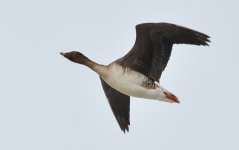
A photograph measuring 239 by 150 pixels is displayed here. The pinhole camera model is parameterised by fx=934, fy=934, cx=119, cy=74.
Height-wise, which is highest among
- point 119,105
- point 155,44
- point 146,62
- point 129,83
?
point 155,44

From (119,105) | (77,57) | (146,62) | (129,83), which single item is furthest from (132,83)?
(119,105)

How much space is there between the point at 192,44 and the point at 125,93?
7.67 feet

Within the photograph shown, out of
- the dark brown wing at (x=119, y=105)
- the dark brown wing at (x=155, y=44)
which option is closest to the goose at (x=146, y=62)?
the dark brown wing at (x=155, y=44)

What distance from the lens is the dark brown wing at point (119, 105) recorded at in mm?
27469

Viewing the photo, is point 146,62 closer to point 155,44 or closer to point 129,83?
point 155,44

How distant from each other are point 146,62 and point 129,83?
98 centimetres

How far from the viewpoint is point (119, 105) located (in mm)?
27484

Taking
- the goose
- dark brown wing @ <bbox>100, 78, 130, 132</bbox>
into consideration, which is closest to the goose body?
the goose

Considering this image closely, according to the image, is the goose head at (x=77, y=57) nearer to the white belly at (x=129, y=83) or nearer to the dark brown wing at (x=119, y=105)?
the white belly at (x=129, y=83)

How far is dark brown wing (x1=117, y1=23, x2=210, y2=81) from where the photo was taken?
2469 cm

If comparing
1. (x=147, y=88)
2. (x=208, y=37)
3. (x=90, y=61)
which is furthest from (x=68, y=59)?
(x=208, y=37)

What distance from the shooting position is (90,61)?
83.5 ft

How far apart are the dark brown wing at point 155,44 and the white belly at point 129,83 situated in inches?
12.4

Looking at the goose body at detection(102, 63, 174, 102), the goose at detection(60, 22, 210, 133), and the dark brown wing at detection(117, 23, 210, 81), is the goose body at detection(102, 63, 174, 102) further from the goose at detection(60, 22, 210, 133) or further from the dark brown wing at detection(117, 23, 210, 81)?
the dark brown wing at detection(117, 23, 210, 81)
